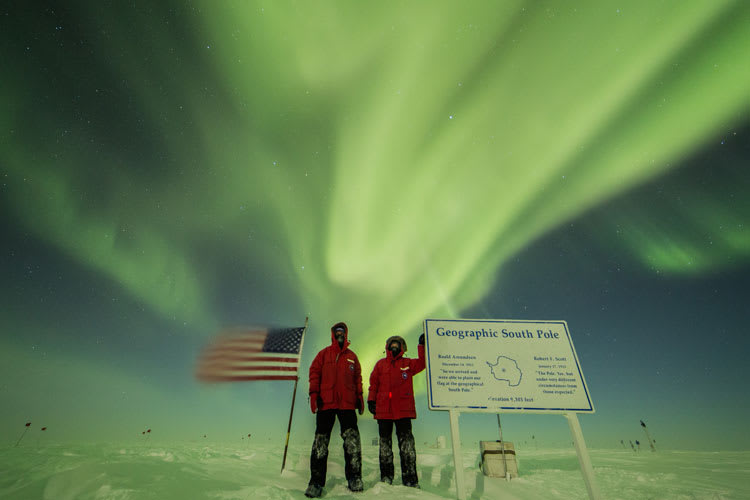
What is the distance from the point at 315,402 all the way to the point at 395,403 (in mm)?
1636

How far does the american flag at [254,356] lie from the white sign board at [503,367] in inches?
231

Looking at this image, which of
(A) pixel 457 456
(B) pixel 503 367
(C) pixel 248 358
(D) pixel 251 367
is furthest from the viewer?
(C) pixel 248 358

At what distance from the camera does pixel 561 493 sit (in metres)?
6.22

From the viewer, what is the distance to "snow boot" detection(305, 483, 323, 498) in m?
4.34

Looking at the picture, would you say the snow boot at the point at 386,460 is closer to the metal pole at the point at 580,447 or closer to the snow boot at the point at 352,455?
the snow boot at the point at 352,455

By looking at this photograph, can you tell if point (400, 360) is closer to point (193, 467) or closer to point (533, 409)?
point (533, 409)

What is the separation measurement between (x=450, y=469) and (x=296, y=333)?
6124 millimetres

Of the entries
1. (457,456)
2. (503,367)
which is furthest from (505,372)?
(457,456)

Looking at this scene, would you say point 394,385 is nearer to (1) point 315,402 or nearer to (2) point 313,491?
(1) point 315,402

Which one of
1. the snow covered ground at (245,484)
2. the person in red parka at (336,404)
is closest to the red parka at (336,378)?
the person in red parka at (336,404)

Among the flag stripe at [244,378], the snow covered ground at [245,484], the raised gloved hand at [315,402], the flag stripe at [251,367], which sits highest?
the flag stripe at [251,367]

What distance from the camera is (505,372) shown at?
4.91m

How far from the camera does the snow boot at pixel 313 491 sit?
4.34 m

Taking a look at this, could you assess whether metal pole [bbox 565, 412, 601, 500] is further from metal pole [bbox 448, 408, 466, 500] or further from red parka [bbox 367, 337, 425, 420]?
red parka [bbox 367, 337, 425, 420]
